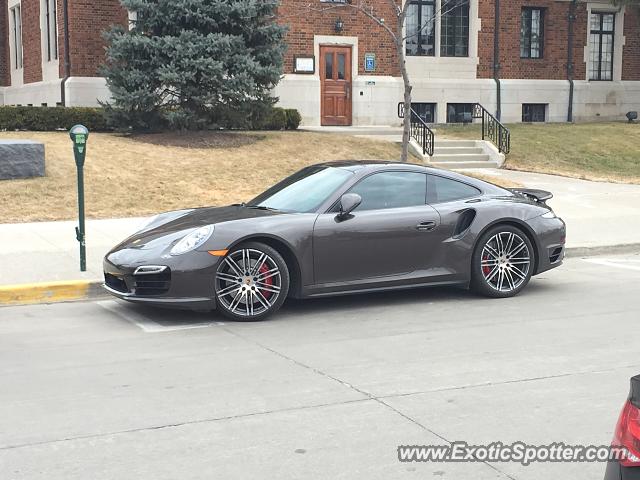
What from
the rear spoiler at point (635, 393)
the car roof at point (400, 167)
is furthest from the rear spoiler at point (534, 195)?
the rear spoiler at point (635, 393)

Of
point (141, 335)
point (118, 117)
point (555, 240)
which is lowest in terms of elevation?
point (141, 335)

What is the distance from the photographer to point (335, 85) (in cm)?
2634

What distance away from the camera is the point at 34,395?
563cm

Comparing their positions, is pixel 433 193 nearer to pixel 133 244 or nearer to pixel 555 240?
pixel 555 240

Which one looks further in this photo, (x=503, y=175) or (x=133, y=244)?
(x=503, y=175)

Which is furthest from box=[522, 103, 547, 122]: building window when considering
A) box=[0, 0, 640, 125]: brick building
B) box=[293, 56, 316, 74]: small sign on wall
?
box=[293, 56, 316, 74]: small sign on wall

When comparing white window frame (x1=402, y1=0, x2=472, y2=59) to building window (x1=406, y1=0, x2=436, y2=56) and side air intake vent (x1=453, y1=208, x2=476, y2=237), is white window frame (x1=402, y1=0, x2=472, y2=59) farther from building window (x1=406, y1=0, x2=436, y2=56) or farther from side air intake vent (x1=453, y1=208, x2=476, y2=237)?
side air intake vent (x1=453, y1=208, x2=476, y2=237)

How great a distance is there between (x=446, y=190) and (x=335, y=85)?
18.1 m

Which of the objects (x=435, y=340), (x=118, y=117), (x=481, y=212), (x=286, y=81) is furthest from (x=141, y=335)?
(x=286, y=81)

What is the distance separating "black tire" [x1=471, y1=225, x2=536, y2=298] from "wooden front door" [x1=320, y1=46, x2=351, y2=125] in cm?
1780

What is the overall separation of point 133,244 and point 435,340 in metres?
2.95

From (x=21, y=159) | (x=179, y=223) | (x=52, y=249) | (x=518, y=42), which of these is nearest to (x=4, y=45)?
(x=518, y=42)

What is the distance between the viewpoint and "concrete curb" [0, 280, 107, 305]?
8805mm

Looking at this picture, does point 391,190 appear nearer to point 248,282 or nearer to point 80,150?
point 248,282
